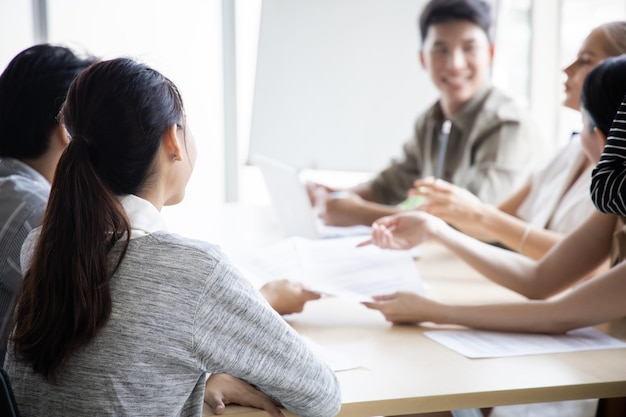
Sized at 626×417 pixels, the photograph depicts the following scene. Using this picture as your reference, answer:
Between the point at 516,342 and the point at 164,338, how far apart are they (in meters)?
0.70

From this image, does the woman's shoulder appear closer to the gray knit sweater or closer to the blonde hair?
the gray knit sweater

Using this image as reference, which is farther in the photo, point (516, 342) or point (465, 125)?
point (465, 125)

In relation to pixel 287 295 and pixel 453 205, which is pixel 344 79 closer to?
pixel 453 205

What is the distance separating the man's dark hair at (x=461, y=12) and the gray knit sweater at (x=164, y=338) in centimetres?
192

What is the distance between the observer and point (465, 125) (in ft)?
8.84

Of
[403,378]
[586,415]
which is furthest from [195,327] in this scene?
[586,415]

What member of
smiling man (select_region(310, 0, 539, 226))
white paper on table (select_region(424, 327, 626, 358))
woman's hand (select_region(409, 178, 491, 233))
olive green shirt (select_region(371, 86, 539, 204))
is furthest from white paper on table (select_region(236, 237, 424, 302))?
olive green shirt (select_region(371, 86, 539, 204))

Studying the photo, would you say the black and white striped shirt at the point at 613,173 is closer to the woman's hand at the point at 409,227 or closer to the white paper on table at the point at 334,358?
the white paper on table at the point at 334,358

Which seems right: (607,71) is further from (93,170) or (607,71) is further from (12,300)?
(12,300)

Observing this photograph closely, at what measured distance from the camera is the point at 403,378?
1.25 meters

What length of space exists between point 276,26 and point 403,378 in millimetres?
3397

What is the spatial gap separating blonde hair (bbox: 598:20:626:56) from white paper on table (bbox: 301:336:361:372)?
102cm

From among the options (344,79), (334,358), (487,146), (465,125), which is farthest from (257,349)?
(344,79)

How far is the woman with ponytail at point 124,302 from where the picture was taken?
3.29 feet
